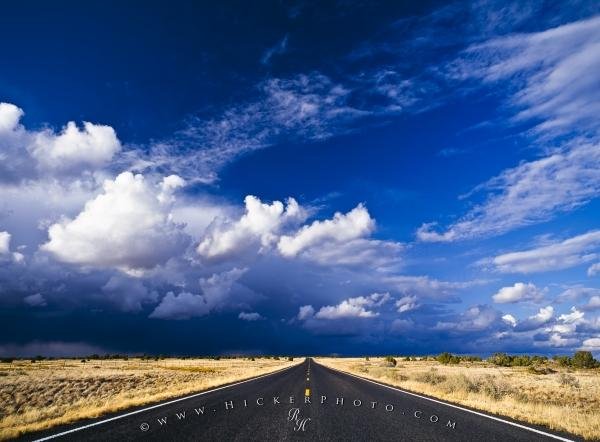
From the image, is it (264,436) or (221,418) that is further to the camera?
(221,418)

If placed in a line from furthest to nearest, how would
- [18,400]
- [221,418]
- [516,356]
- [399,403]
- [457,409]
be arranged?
[516,356], [18,400], [399,403], [457,409], [221,418]

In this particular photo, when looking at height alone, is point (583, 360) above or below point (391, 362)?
above

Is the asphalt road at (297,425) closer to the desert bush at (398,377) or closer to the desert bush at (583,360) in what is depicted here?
the desert bush at (398,377)

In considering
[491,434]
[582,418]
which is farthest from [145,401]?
[582,418]

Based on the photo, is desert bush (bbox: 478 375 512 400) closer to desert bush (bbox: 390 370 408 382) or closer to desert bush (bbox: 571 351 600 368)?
desert bush (bbox: 390 370 408 382)

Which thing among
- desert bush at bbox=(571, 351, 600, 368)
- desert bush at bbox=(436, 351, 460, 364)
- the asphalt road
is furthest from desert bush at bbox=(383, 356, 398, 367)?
the asphalt road

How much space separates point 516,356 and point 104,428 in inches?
2914

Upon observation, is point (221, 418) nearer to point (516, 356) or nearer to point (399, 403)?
point (399, 403)

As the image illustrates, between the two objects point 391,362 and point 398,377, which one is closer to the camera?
point 398,377

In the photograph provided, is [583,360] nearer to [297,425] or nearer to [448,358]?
[448,358]

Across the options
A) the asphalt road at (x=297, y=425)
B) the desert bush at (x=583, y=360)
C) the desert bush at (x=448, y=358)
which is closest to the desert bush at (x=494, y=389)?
the asphalt road at (x=297, y=425)

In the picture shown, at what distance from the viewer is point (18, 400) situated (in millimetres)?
21891

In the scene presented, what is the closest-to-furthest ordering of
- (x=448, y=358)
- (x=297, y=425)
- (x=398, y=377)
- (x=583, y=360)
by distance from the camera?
(x=297, y=425), (x=398, y=377), (x=583, y=360), (x=448, y=358)

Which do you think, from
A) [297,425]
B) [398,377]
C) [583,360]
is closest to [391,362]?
[583,360]
